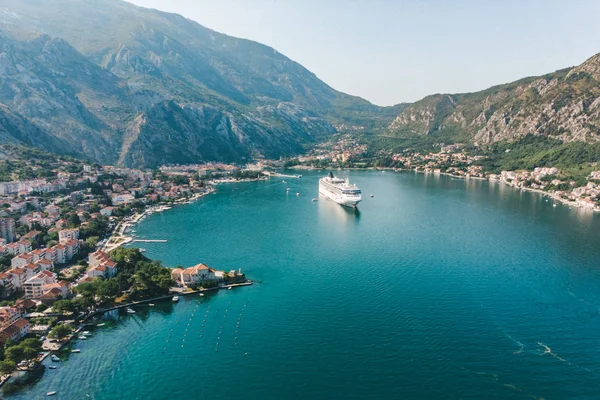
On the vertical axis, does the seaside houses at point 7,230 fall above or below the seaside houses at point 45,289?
above

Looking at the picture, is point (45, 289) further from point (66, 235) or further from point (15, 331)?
point (66, 235)

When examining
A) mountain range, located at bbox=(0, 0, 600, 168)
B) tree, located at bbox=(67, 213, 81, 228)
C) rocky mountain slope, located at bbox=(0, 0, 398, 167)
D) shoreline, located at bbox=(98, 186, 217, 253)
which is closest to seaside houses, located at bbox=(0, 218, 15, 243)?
tree, located at bbox=(67, 213, 81, 228)

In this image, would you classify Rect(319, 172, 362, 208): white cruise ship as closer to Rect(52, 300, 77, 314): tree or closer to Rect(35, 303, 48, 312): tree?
Rect(52, 300, 77, 314): tree

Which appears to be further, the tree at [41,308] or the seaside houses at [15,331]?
the tree at [41,308]

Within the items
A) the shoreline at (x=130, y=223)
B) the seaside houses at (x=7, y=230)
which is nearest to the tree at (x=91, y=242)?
the shoreline at (x=130, y=223)

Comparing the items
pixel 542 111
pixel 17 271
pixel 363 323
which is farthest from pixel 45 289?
pixel 542 111

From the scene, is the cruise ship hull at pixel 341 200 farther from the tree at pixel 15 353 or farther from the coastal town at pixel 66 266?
the tree at pixel 15 353
